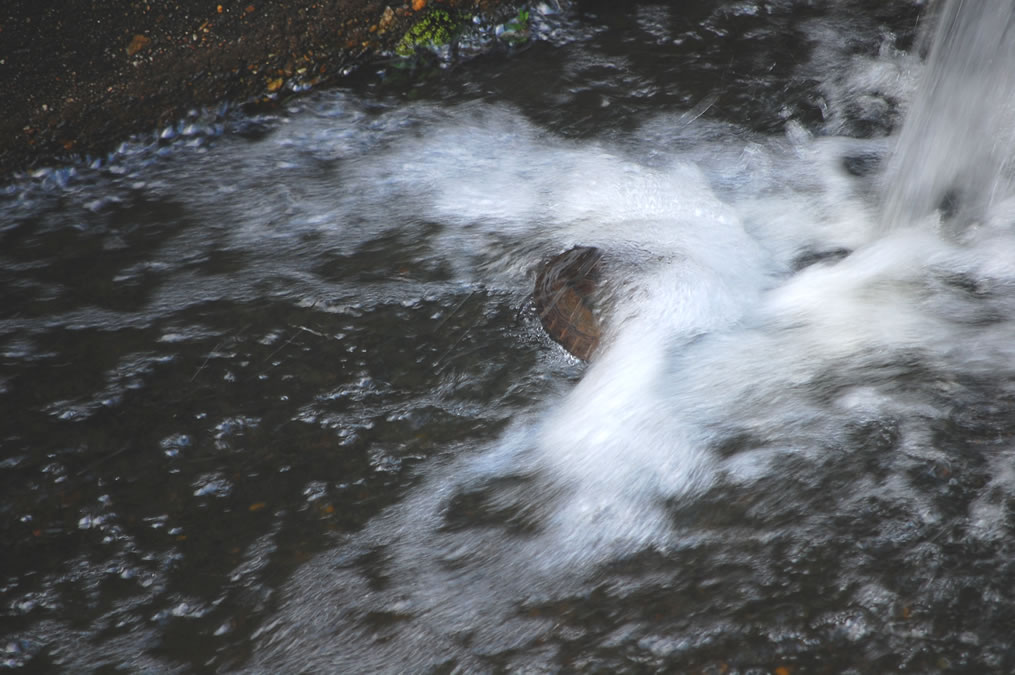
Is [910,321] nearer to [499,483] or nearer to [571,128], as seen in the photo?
[499,483]

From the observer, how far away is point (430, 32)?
546cm

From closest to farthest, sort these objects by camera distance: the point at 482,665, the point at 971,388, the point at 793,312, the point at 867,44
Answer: the point at 482,665 < the point at 971,388 < the point at 793,312 < the point at 867,44

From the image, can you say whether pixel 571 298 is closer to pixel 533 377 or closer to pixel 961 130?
pixel 533 377

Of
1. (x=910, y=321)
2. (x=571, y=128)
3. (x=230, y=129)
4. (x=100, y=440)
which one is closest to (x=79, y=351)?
(x=100, y=440)

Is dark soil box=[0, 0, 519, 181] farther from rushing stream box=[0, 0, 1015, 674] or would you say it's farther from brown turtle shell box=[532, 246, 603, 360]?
brown turtle shell box=[532, 246, 603, 360]

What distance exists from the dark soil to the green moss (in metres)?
0.12

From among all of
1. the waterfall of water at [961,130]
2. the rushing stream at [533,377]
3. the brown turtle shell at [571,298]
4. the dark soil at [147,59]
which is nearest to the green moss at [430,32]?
the dark soil at [147,59]

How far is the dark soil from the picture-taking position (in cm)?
448

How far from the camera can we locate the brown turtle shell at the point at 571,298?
3436mm

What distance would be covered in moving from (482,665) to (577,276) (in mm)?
1847

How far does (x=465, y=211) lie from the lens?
4.36m

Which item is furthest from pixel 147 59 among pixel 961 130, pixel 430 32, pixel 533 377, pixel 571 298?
pixel 961 130

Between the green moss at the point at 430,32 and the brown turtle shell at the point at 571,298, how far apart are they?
2.44 meters

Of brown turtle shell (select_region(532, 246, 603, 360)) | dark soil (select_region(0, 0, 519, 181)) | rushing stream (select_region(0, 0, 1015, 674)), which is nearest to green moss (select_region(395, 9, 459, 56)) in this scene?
dark soil (select_region(0, 0, 519, 181))
